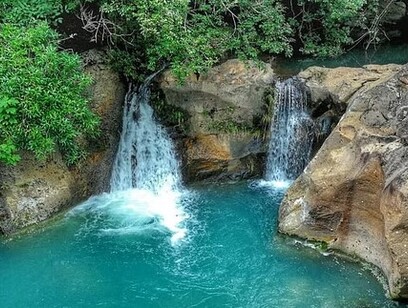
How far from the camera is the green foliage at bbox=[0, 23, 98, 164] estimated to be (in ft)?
35.2

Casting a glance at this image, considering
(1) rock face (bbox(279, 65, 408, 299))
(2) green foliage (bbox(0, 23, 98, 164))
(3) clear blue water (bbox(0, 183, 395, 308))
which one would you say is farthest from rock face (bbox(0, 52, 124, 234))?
(1) rock face (bbox(279, 65, 408, 299))

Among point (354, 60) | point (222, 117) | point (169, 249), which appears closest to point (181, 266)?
point (169, 249)

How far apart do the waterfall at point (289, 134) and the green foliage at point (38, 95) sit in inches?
163

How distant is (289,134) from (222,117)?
1574 millimetres

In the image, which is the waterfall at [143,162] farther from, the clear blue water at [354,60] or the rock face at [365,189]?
the clear blue water at [354,60]

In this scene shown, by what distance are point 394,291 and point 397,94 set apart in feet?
11.8

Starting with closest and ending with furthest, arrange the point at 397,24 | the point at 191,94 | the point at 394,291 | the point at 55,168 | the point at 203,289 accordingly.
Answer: the point at 394,291
the point at 203,289
the point at 55,168
the point at 191,94
the point at 397,24

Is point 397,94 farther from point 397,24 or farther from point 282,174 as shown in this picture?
point 397,24

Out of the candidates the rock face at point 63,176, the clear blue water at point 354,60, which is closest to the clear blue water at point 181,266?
the rock face at point 63,176

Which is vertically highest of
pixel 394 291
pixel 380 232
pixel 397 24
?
pixel 397 24

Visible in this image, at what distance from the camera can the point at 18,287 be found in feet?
33.2

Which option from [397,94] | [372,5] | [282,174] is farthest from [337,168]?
[372,5]

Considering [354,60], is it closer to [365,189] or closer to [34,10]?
[365,189]

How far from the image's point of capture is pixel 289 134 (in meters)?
13.3
